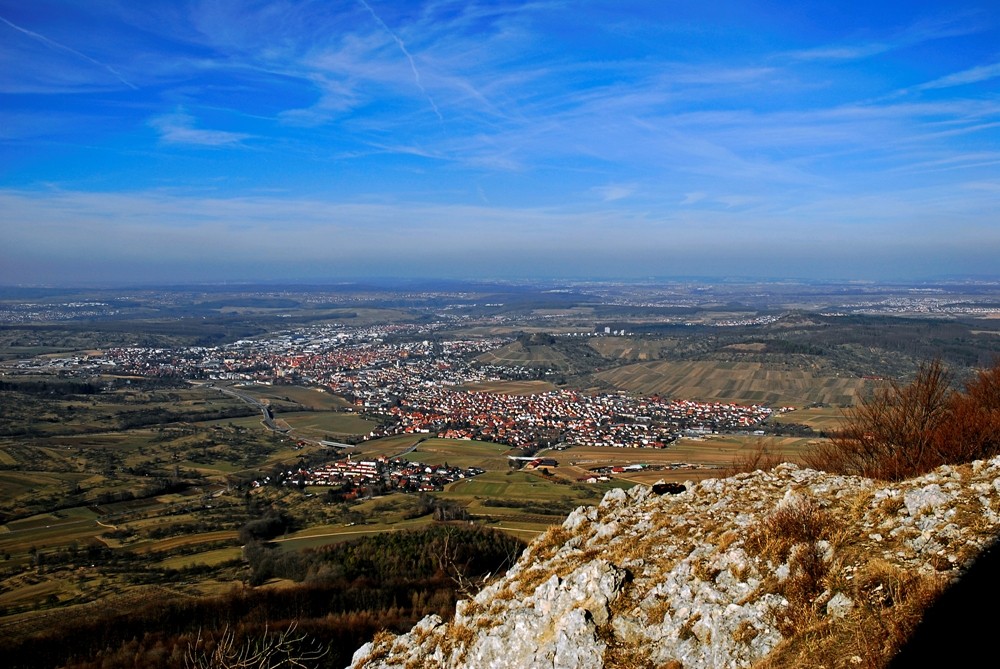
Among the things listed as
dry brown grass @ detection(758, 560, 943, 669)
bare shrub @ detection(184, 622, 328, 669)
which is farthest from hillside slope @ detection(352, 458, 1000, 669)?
bare shrub @ detection(184, 622, 328, 669)

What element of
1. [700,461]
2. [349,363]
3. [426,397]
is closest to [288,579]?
[700,461]

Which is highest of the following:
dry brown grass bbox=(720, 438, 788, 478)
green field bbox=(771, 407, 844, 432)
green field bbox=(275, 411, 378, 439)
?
dry brown grass bbox=(720, 438, 788, 478)

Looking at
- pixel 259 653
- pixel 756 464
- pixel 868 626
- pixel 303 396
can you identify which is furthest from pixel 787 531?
pixel 303 396

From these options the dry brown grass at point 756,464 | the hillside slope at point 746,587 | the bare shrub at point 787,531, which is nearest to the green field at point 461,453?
the dry brown grass at point 756,464

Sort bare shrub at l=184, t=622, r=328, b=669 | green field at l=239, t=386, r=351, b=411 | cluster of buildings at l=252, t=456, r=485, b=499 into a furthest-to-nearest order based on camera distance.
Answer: green field at l=239, t=386, r=351, b=411 → cluster of buildings at l=252, t=456, r=485, b=499 → bare shrub at l=184, t=622, r=328, b=669

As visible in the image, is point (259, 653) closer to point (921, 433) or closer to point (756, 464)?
point (756, 464)

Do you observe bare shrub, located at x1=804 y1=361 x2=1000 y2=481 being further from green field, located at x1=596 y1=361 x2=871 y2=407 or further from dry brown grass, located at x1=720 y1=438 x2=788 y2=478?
green field, located at x1=596 y1=361 x2=871 y2=407
